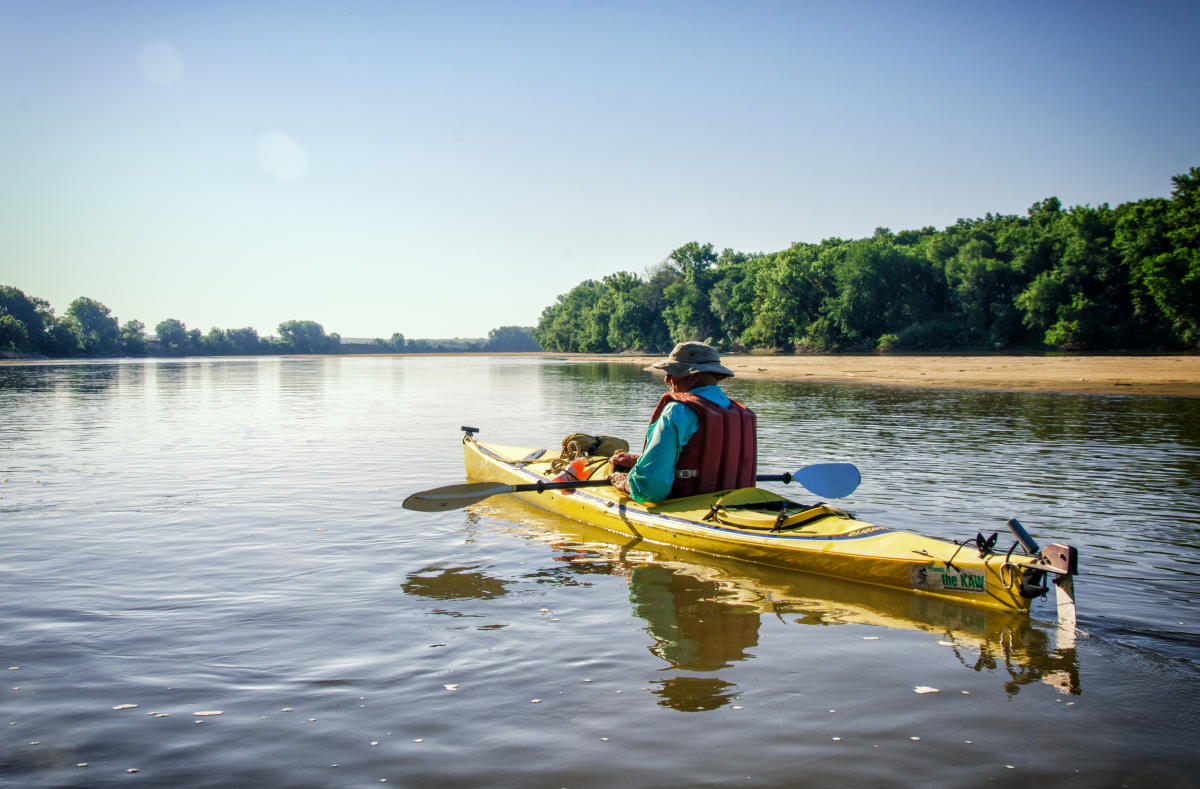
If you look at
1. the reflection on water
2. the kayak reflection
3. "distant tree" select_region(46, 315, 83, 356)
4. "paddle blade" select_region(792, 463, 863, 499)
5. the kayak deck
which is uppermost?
"distant tree" select_region(46, 315, 83, 356)

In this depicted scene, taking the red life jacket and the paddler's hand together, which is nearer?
the red life jacket

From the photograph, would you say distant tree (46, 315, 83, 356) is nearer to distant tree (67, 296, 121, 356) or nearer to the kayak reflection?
distant tree (67, 296, 121, 356)

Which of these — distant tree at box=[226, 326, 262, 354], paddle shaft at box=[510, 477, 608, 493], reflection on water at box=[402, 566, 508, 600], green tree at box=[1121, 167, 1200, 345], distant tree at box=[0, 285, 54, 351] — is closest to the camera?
reflection on water at box=[402, 566, 508, 600]

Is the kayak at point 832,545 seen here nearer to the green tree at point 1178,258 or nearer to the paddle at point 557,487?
the paddle at point 557,487

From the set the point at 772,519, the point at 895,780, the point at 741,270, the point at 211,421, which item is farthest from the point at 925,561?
the point at 741,270

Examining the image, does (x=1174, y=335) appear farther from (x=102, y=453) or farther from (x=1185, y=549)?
Answer: (x=102, y=453)

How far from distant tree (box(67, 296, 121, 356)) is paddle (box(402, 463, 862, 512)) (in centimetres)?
14478

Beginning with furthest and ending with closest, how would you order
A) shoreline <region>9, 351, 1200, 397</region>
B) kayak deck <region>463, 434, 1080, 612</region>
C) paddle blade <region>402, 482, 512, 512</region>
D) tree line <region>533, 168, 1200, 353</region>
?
tree line <region>533, 168, 1200, 353</region>, shoreline <region>9, 351, 1200, 397</region>, paddle blade <region>402, 482, 512, 512</region>, kayak deck <region>463, 434, 1080, 612</region>

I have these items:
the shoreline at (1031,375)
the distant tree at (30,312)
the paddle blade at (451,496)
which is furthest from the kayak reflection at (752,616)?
the distant tree at (30,312)

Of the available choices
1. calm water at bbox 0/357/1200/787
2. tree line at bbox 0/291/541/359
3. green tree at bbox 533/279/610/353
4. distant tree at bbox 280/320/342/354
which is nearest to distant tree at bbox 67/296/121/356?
tree line at bbox 0/291/541/359

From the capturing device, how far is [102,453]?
15.2 m

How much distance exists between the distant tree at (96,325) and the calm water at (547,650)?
14099 centimetres

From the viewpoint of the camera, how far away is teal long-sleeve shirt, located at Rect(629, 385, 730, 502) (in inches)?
285

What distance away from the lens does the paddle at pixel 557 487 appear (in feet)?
25.3
